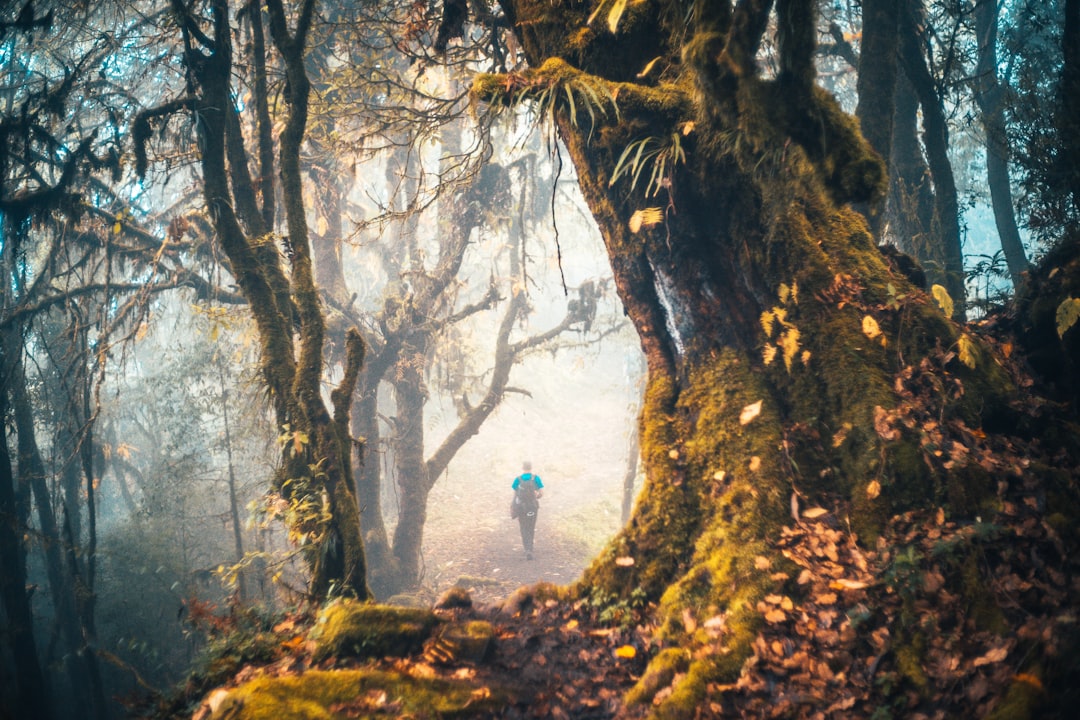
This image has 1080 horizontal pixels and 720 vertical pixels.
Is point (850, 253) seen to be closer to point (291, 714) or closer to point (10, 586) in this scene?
point (291, 714)

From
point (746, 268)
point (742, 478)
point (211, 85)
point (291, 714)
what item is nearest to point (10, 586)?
point (211, 85)

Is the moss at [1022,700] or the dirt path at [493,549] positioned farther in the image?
the dirt path at [493,549]

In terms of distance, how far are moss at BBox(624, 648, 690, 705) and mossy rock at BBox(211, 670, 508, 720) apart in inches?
28.8

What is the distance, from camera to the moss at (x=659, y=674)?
283cm

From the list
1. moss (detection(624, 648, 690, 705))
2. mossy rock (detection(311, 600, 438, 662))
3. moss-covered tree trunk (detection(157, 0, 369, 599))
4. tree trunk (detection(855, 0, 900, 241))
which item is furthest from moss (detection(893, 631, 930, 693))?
tree trunk (detection(855, 0, 900, 241))

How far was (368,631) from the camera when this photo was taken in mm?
3373

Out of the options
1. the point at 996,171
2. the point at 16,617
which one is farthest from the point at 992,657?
the point at 16,617

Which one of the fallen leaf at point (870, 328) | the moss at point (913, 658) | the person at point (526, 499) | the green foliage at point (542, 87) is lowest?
the person at point (526, 499)

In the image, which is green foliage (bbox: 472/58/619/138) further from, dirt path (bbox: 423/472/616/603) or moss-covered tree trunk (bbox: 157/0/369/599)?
dirt path (bbox: 423/472/616/603)

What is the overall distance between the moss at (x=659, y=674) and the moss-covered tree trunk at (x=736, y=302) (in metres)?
0.10

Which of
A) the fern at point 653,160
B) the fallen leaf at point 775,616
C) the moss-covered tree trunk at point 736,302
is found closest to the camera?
the fallen leaf at point 775,616

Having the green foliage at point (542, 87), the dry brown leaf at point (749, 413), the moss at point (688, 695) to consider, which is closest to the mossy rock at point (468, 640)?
the moss at point (688, 695)

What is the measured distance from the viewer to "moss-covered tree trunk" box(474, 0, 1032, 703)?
3.10m

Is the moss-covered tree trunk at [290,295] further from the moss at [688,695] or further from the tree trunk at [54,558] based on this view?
the tree trunk at [54,558]
